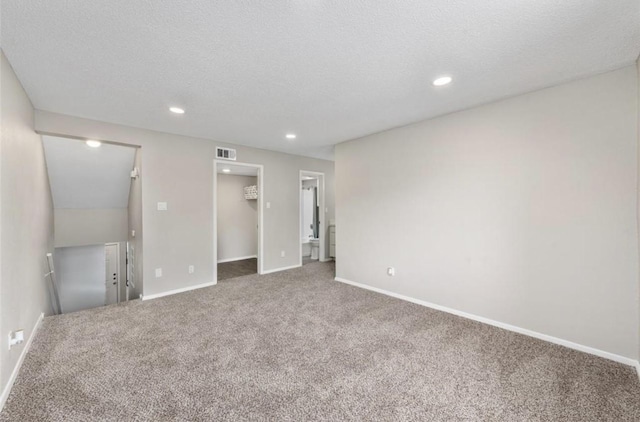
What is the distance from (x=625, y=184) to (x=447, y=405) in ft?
7.39

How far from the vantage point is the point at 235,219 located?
684cm

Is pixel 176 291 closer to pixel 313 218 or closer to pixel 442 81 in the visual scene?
pixel 442 81

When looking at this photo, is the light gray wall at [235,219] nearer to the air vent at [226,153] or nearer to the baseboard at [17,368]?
the air vent at [226,153]

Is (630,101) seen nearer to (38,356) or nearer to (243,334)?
(243,334)

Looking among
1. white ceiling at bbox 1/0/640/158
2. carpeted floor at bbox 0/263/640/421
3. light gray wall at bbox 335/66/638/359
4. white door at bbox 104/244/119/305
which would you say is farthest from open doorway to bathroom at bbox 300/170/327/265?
white door at bbox 104/244/119/305

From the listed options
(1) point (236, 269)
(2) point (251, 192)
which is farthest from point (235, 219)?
(1) point (236, 269)

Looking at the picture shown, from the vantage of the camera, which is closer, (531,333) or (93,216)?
(531,333)

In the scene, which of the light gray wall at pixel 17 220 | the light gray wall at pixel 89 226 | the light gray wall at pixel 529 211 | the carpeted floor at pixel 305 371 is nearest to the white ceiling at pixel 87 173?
the light gray wall at pixel 89 226

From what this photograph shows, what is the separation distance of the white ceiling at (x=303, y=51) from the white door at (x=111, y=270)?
4.44 m

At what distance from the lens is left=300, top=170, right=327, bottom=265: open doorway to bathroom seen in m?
6.25

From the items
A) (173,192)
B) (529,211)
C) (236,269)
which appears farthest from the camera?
(236,269)

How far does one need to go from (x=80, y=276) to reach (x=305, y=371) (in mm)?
6730

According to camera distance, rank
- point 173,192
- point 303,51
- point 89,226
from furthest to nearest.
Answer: point 89,226
point 173,192
point 303,51

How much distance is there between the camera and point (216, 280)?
14.9 ft
